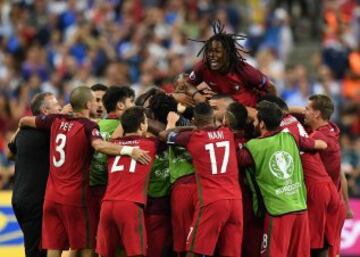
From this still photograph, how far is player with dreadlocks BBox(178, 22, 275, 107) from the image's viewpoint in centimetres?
1282

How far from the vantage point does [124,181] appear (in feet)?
38.7

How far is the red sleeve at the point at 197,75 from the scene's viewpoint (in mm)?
13047

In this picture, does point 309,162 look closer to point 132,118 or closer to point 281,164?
point 281,164

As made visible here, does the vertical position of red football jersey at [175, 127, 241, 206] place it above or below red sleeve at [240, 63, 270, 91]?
below

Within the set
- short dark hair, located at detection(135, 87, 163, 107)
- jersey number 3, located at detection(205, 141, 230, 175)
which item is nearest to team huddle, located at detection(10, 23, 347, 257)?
jersey number 3, located at detection(205, 141, 230, 175)

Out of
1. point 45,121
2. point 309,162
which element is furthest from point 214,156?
point 45,121

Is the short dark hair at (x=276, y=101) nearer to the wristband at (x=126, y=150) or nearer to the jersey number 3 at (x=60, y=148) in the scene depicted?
the wristband at (x=126, y=150)

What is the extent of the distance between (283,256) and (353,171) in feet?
21.3

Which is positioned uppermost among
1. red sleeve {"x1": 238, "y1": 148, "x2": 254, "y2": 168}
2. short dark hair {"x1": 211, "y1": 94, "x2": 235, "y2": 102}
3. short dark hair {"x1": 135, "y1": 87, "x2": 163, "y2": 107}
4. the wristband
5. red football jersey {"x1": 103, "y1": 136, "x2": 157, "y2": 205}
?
short dark hair {"x1": 135, "y1": 87, "x2": 163, "y2": 107}

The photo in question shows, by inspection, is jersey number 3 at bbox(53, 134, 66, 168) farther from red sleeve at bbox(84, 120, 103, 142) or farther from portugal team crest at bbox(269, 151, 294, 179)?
portugal team crest at bbox(269, 151, 294, 179)

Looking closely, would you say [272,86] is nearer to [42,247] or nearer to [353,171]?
[42,247]

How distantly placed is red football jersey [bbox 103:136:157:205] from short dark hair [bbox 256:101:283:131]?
1.28m

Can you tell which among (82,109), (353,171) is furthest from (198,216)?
(353,171)

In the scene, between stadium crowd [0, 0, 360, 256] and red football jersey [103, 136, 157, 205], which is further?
stadium crowd [0, 0, 360, 256]
